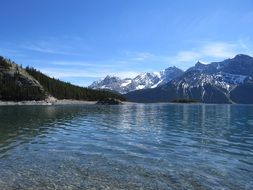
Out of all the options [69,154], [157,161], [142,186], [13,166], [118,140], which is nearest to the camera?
[142,186]

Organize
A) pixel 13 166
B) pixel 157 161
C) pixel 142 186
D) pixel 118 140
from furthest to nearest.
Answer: pixel 118 140
pixel 157 161
pixel 13 166
pixel 142 186

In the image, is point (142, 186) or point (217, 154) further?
point (217, 154)

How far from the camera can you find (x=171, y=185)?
25.5 metres

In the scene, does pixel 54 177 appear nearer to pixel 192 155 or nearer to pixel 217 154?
pixel 192 155

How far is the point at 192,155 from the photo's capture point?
3781 cm

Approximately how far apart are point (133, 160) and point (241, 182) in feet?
35.0

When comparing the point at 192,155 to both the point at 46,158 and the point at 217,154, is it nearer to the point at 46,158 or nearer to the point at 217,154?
the point at 217,154

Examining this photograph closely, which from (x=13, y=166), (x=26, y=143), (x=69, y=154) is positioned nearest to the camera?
(x=13, y=166)

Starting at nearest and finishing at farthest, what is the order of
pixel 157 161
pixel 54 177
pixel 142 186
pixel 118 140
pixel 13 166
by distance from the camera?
pixel 142 186
pixel 54 177
pixel 13 166
pixel 157 161
pixel 118 140

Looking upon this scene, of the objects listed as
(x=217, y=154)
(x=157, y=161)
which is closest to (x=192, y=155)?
(x=217, y=154)

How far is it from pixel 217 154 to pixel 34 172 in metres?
20.0

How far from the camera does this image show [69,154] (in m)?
36.8

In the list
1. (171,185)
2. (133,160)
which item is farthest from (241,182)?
(133,160)

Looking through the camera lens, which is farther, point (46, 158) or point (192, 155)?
point (192, 155)
